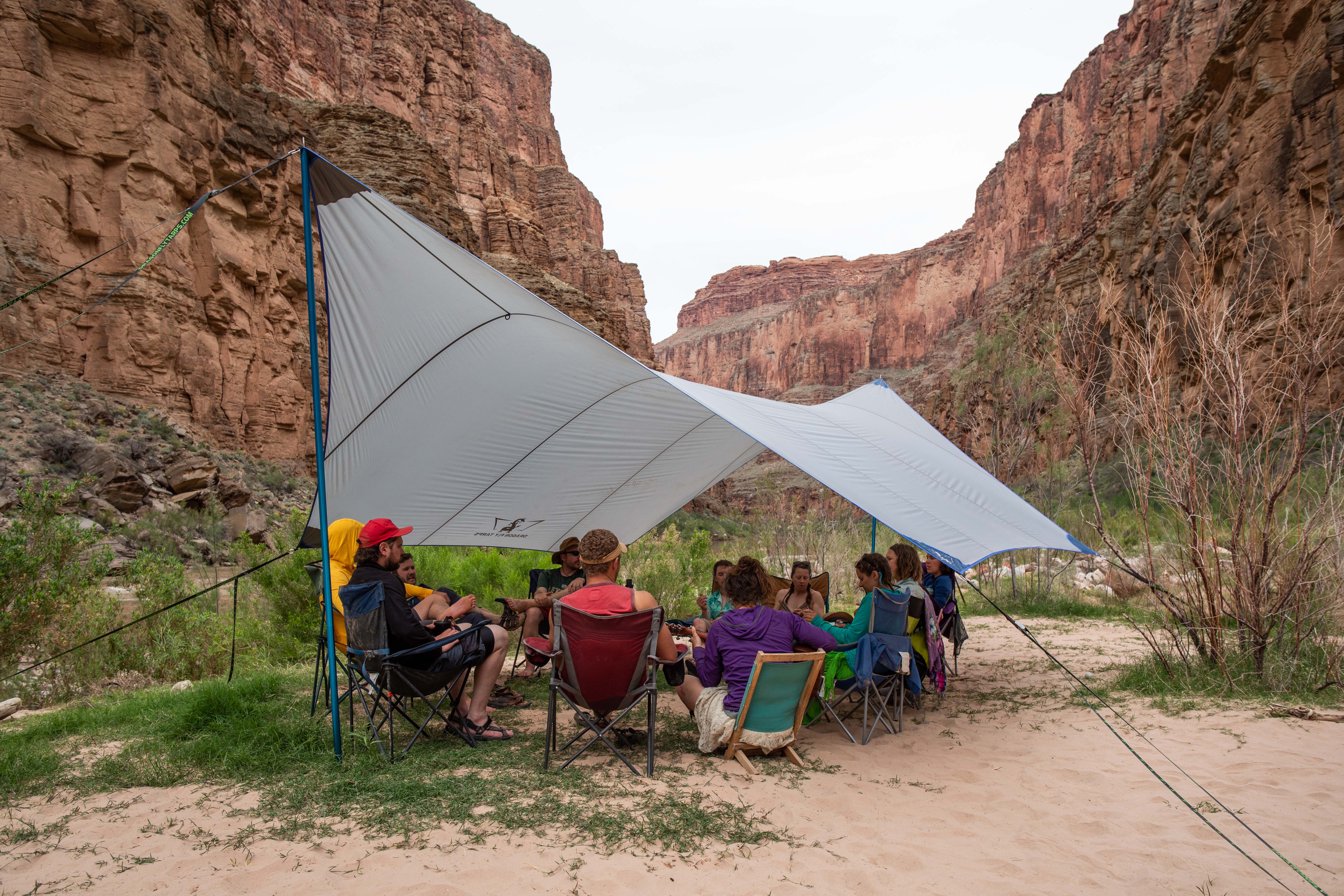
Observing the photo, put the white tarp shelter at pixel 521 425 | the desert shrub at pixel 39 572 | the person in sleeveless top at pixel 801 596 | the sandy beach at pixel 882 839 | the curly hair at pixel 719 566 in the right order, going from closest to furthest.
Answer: the sandy beach at pixel 882 839
the white tarp shelter at pixel 521 425
the person in sleeveless top at pixel 801 596
the desert shrub at pixel 39 572
the curly hair at pixel 719 566

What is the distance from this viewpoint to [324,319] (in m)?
21.4

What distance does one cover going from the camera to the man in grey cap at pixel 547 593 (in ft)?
15.5

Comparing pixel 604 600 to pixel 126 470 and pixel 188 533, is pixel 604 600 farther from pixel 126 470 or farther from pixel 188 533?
pixel 126 470

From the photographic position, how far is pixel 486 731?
3793 mm

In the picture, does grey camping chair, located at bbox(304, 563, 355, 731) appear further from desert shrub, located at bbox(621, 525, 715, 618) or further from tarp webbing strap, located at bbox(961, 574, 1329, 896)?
desert shrub, located at bbox(621, 525, 715, 618)

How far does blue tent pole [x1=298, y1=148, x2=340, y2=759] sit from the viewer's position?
331 cm

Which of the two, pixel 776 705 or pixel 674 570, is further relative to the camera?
pixel 674 570

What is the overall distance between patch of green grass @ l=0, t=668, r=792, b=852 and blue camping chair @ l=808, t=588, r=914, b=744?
64 cm

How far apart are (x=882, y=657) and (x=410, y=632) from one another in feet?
7.77

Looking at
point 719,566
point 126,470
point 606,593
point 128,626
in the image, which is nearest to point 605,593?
point 606,593

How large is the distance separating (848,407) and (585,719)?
11.7 feet

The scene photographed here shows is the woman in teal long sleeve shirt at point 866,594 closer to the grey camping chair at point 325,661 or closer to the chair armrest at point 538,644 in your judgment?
the chair armrest at point 538,644

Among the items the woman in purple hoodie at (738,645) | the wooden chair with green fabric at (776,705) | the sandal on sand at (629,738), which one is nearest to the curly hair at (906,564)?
the woman in purple hoodie at (738,645)

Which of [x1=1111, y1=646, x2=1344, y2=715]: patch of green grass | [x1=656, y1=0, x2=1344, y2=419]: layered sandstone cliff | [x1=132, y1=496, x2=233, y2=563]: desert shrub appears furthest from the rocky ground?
[x1=656, y1=0, x2=1344, y2=419]: layered sandstone cliff
